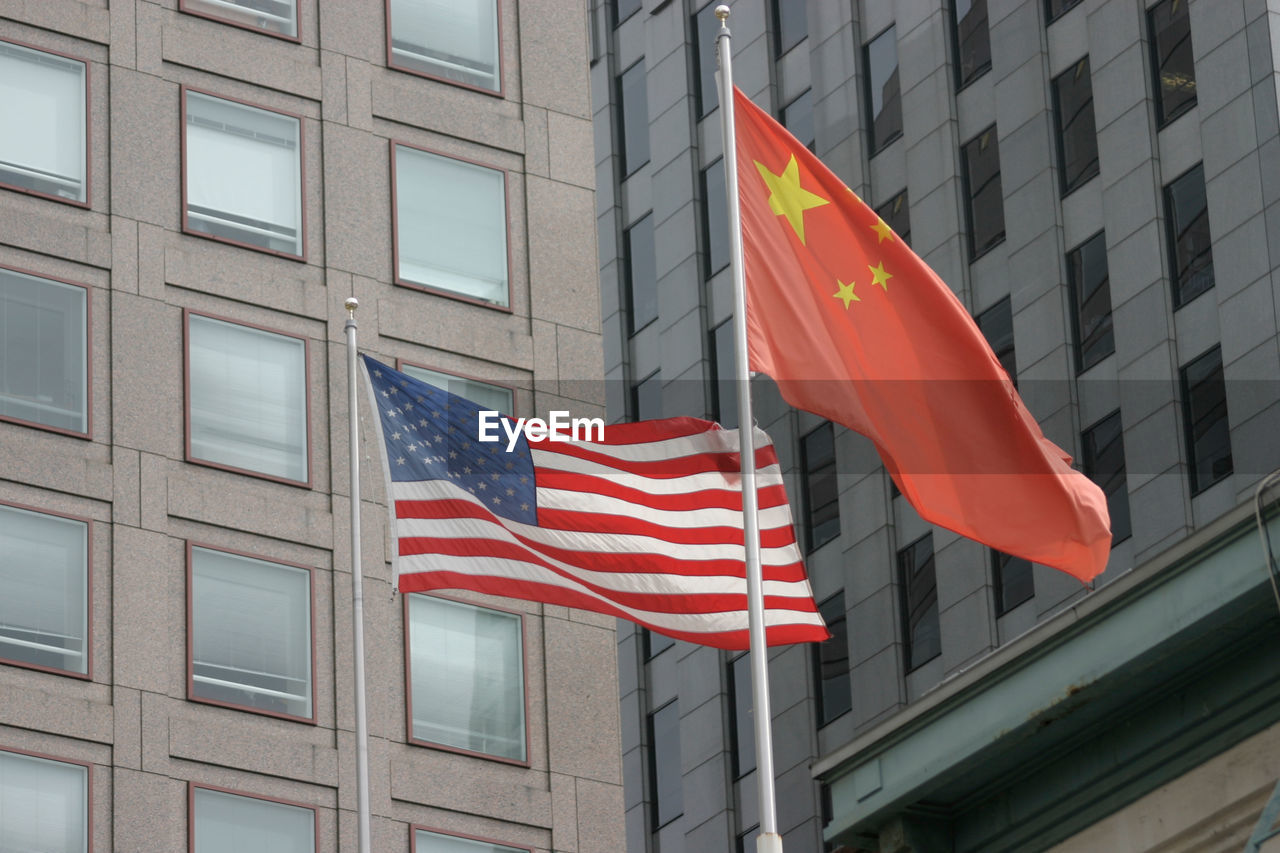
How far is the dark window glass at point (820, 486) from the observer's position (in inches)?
2373

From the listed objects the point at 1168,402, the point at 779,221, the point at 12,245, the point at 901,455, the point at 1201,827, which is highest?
the point at 1168,402

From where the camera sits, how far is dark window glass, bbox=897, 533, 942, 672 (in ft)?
186

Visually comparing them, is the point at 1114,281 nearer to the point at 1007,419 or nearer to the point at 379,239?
the point at 379,239

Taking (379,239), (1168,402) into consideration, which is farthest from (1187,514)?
(379,239)

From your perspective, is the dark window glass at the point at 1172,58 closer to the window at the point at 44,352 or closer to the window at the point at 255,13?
the window at the point at 255,13

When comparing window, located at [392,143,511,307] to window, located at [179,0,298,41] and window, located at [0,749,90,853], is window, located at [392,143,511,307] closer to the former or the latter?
window, located at [179,0,298,41]

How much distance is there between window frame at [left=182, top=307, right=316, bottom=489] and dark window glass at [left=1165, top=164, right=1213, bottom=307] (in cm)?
1990

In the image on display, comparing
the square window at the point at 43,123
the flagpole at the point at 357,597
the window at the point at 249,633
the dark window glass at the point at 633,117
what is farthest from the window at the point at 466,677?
the dark window glass at the point at 633,117

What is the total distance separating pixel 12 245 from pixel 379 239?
5.21 meters

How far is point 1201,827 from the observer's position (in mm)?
22250

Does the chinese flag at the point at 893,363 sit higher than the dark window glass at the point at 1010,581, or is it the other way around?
the dark window glass at the point at 1010,581

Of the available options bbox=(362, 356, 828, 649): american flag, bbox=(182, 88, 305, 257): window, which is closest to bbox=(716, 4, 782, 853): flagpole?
bbox=(362, 356, 828, 649): american flag

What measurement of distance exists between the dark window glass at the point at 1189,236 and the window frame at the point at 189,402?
19900 mm

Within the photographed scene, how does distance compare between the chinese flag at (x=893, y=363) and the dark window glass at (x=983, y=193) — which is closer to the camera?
the chinese flag at (x=893, y=363)
